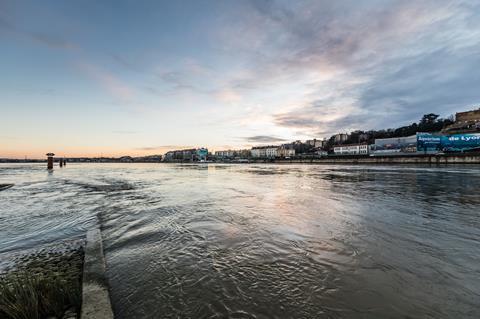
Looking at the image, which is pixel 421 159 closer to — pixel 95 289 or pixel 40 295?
pixel 95 289

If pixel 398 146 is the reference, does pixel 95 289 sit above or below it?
below

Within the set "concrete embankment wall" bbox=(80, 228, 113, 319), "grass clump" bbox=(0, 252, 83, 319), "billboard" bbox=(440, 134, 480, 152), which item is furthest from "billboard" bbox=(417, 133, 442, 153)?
"grass clump" bbox=(0, 252, 83, 319)

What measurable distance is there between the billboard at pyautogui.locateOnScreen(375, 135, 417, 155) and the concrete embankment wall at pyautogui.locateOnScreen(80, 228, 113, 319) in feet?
311

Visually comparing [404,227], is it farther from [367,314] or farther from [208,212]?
[208,212]

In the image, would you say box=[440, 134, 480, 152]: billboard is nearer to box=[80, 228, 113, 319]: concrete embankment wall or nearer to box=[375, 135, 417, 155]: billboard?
box=[375, 135, 417, 155]: billboard

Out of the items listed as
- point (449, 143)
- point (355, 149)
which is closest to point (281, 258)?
point (449, 143)

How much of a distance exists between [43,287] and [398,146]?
338 feet

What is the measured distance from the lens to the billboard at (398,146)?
80.2m

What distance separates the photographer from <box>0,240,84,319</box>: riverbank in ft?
8.41

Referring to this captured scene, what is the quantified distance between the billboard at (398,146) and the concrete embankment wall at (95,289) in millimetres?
94926

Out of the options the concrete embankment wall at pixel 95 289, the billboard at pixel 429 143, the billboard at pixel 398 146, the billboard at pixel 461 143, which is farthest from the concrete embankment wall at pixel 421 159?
the concrete embankment wall at pixel 95 289

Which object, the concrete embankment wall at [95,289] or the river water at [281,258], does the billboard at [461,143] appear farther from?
the concrete embankment wall at [95,289]

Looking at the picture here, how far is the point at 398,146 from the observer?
8600 centimetres

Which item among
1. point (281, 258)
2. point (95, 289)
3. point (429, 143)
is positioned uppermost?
point (429, 143)
